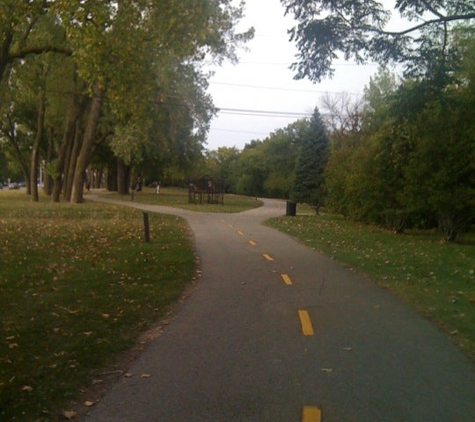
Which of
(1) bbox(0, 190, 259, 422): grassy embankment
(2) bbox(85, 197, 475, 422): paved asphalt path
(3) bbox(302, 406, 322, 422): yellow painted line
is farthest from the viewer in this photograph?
(1) bbox(0, 190, 259, 422): grassy embankment

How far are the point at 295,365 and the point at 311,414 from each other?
53.6 inches

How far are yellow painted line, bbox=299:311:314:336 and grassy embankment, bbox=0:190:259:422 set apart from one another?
6.86ft

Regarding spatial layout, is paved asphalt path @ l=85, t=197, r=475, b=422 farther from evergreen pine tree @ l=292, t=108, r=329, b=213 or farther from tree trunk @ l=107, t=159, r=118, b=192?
tree trunk @ l=107, t=159, r=118, b=192

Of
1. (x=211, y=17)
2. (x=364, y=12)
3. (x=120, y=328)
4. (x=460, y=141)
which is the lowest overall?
(x=120, y=328)

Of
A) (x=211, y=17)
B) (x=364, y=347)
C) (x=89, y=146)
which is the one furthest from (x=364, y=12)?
(x=89, y=146)

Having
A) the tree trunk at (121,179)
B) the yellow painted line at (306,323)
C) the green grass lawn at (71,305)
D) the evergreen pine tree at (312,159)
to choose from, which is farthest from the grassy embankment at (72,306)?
the tree trunk at (121,179)

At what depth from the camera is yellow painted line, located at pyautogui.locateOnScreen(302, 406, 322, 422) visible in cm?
484

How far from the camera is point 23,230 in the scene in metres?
21.2

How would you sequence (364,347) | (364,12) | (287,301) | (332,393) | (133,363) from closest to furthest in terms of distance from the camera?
(332,393) → (133,363) → (364,347) → (287,301) → (364,12)

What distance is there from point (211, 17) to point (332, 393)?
700 inches

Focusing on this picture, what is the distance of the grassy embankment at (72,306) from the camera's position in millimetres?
5566

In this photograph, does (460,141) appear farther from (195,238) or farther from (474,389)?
(474,389)

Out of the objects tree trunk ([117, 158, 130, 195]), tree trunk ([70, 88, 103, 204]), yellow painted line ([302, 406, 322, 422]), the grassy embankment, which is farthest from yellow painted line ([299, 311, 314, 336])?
tree trunk ([117, 158, 130, 195])

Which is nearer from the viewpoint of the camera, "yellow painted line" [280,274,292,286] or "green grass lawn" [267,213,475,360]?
"green grass lawn" [267,213,475,360]
